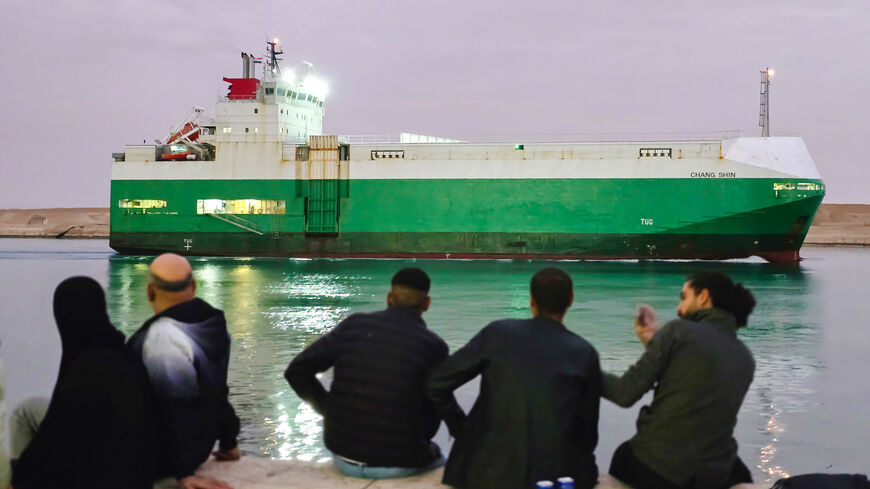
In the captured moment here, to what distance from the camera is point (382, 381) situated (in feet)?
11.5

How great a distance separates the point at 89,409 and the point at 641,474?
2.17m

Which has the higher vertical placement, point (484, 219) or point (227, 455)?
point (484, 219)

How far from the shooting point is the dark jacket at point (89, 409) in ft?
9.53

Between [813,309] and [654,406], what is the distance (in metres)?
14.2

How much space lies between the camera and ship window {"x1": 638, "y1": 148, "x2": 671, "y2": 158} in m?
28.6

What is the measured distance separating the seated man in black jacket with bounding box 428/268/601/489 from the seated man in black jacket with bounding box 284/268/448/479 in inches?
8.4

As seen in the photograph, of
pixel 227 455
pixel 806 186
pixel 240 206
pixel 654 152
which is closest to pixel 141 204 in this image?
pixel 240 206

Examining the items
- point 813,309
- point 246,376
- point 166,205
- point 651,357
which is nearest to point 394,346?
point 651,357

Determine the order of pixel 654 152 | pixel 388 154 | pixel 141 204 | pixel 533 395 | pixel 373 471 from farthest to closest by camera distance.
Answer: pixel 141 204, pixel 388 154, pixel 654 152, pixel 373 471, pixel 533 395

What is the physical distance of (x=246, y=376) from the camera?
823 cm

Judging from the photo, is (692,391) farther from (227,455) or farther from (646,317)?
(227,455)

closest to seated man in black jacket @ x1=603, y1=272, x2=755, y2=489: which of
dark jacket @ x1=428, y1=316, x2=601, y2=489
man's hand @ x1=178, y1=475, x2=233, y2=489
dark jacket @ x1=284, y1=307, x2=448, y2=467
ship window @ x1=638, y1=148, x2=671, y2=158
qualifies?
dark jacket @ x1=428, y1=316, x2=601, y2=489

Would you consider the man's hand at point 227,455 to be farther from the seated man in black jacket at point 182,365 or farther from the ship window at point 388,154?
the ship window at point 388,154

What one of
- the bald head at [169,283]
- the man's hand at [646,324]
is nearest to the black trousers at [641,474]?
the man's hand at [646,324]
